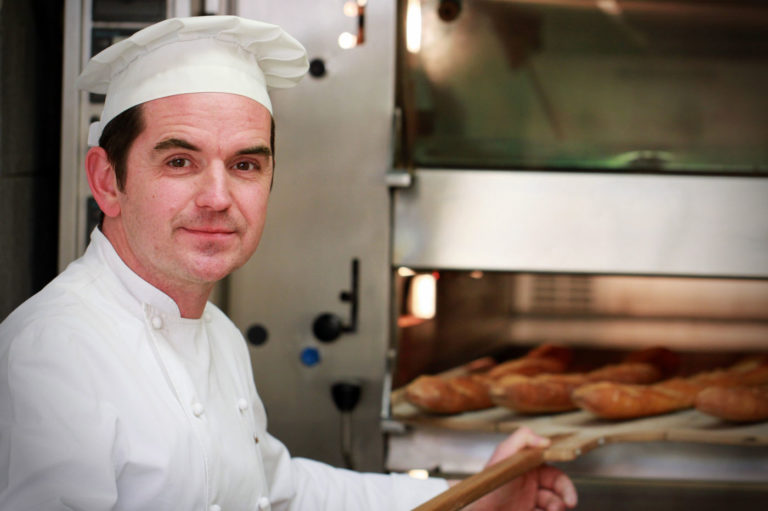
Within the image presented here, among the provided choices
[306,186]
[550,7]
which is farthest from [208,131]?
[550,7]

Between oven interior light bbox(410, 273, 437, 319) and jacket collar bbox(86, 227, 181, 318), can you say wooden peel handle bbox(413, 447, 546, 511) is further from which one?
oven interior light bbox(410, 273, 437, 319)

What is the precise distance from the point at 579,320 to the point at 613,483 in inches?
23.4

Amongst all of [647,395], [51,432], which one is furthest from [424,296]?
[51,432]

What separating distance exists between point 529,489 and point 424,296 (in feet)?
2.08

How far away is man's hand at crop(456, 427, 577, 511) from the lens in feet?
4.23

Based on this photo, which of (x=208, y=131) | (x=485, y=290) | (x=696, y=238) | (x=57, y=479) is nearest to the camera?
(x=57, y=479)

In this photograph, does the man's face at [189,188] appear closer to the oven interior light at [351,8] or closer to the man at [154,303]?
the man at [154,303]

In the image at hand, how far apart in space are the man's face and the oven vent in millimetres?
1293

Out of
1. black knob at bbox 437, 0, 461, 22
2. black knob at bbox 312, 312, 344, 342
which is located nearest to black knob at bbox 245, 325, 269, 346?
black knob at bbox 312, 312, 344, 342

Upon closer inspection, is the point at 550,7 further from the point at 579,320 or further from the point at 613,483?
the point at 613,483

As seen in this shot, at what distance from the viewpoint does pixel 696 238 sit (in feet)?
5.05

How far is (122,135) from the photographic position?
3.20 feet

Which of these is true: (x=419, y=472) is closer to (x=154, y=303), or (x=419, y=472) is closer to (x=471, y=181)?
(x=471, y=181)

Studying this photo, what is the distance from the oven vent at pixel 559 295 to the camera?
209cm
